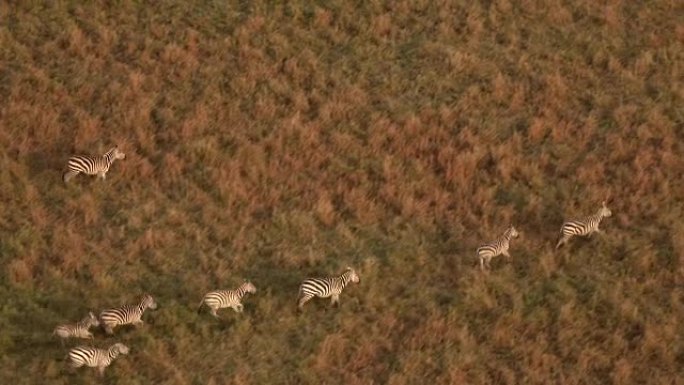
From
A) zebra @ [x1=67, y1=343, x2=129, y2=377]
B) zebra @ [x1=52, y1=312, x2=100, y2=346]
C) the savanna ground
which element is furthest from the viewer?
the savanna ground

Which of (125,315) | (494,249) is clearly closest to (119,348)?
(125,315)

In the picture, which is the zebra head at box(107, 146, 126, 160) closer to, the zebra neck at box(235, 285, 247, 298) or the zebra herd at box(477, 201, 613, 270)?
the zebra neck at box(235, 285, 247, 298)

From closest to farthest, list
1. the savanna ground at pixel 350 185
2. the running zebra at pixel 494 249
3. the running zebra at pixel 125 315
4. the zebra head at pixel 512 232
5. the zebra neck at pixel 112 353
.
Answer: the zebra neck at pixel 112 353 < the running zebra at pixel 125 315 < the savanna ground at pixel 350 185 < the running zebra at pixel 494 249 < the zebra head at pixel 512 232

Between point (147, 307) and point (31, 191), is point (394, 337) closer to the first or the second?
point (147, 307)

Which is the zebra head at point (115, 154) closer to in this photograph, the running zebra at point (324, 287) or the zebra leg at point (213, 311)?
the zebra leg at point (213, 311)

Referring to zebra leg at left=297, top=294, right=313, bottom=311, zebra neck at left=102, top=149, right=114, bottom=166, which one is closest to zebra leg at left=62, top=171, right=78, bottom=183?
zebra neck at left=102, top=149, right=114, bottom=166

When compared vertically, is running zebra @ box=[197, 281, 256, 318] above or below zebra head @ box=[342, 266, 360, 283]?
below

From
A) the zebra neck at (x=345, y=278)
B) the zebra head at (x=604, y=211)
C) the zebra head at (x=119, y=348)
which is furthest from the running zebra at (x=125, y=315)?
the zebra head at (x=604, y=211)

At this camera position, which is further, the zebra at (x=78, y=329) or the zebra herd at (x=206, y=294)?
the zebra at (x=78, y=329)

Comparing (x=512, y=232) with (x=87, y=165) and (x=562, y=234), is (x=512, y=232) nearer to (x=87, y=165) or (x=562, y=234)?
(x=562, y=234)
